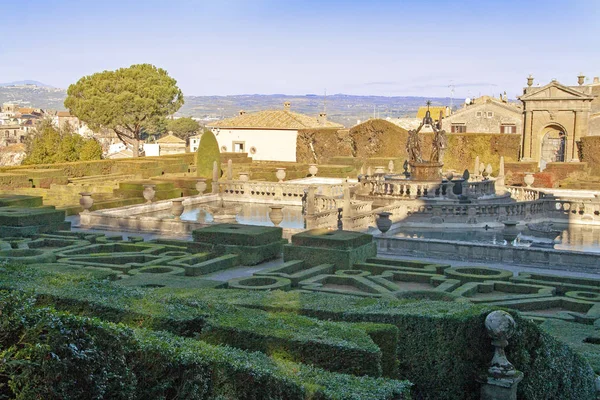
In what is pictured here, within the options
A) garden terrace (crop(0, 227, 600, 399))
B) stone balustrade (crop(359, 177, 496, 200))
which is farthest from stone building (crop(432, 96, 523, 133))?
garden terrace (crop(0, 227, 600, 399))

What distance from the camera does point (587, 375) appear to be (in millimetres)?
8383

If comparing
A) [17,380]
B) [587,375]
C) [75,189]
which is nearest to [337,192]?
[75,189]

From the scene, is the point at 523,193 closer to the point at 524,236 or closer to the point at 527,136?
the point at 524,236

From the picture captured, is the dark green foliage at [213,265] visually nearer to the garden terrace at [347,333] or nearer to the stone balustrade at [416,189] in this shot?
the garden terrace at [347,333]

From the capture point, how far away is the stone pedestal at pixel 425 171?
3000 cm

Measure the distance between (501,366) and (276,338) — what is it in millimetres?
2334

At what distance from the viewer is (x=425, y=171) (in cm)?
3011

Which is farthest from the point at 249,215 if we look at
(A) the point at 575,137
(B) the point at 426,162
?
(A) the point at 575,137

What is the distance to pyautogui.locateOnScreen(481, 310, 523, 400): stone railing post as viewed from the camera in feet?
24.0

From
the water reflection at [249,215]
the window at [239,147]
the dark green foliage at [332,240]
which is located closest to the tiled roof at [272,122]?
the window at [239,147]

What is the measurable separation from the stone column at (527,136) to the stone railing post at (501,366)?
40.6 meters

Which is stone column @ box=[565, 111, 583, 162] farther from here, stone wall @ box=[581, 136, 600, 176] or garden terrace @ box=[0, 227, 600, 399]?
garden terrace @ box=[0, 227, 600, 399]

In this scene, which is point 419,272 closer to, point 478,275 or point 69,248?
point 478,275

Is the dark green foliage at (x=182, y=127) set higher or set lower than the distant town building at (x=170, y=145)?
higher
